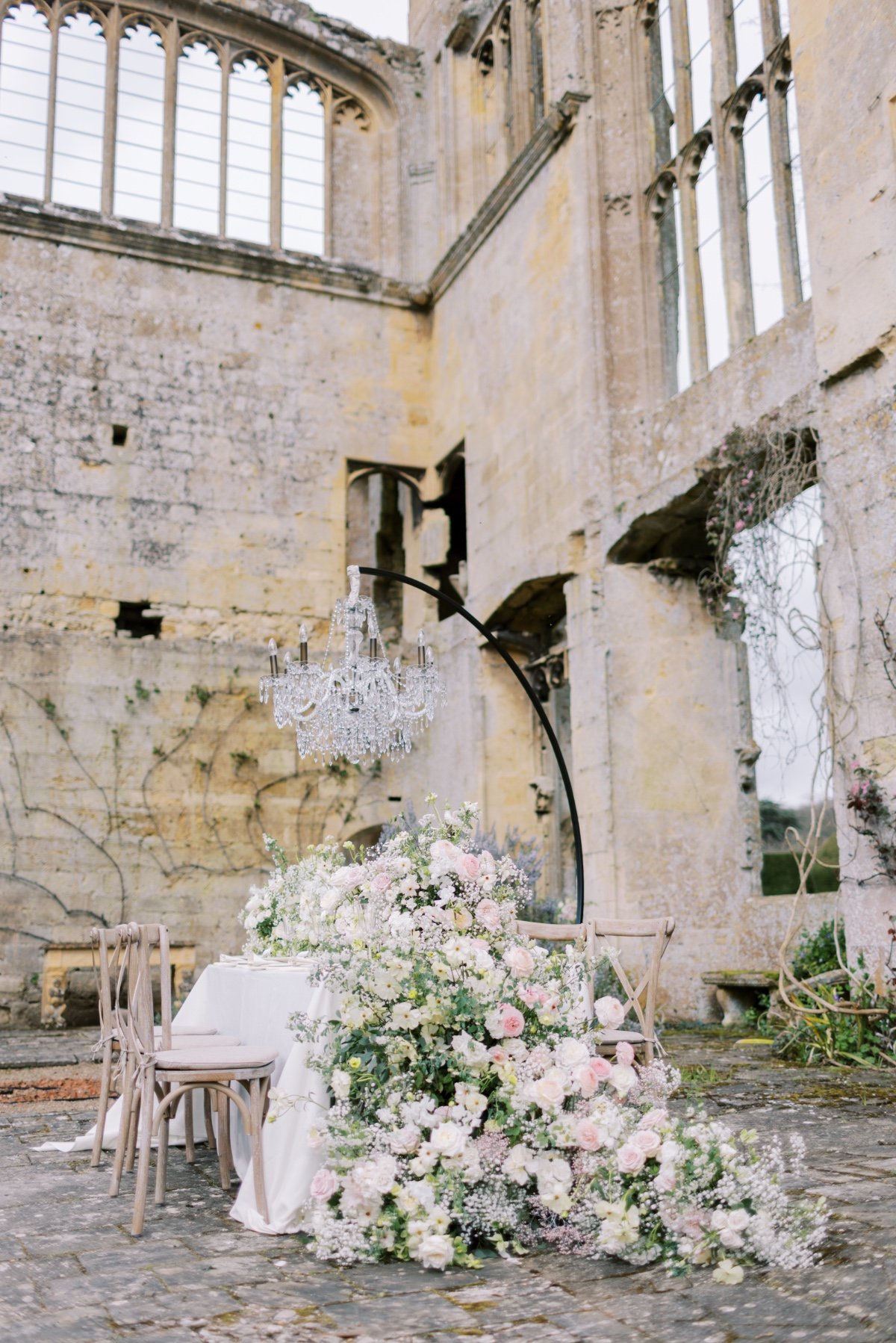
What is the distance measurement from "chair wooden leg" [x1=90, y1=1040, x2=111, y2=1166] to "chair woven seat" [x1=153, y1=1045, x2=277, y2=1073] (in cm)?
93

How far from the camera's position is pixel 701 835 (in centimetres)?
891

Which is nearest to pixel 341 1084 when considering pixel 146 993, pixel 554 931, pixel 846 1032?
pixel 146 993

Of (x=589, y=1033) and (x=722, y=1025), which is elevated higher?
(x=589, y=1033)

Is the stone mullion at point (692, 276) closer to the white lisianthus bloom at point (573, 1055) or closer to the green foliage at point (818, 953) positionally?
the green foliage at point (818, 953)

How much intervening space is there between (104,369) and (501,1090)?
32.0ft

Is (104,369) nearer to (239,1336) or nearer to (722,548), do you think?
(722,548)

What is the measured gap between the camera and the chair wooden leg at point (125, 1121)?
13.0 ft

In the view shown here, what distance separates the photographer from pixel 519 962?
11.3ft

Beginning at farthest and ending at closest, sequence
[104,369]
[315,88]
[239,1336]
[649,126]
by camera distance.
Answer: [315,88]
[104,369]
[649,126]
[239,1336]

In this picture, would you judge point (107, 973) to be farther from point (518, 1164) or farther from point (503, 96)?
point (503, 96)

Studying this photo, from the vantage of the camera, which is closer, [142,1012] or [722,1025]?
[142,1012]

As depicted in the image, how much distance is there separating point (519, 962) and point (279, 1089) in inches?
30.1

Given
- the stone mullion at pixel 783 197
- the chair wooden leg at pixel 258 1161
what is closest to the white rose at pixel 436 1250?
the chair wooden leg at pixel 258 1161

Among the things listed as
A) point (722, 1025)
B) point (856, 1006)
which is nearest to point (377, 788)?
point (722, 1025)
